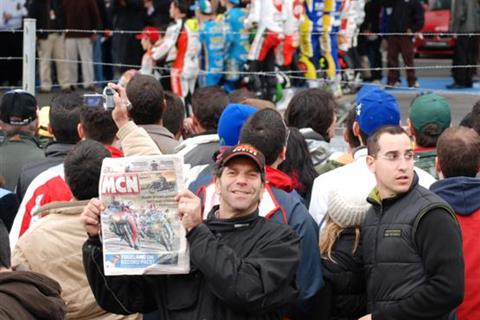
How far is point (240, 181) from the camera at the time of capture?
4727 millimetres

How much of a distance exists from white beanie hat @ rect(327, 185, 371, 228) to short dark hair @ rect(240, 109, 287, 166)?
341 millimetres

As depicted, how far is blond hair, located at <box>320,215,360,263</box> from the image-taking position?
546cm

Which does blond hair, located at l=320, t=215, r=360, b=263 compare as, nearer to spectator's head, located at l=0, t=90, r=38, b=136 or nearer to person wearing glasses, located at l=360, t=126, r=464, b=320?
person wearing glasses, located at l=360, t=126, r=464, b=320

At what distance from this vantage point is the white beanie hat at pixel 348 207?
215 inches

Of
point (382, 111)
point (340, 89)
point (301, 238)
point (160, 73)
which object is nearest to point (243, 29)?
point (160, 73)

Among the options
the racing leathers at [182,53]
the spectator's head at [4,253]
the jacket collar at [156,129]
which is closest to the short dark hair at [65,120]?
the jacket collar at [156,129]

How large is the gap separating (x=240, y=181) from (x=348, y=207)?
2.97ft

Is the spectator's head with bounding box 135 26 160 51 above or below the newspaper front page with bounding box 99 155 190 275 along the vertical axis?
below

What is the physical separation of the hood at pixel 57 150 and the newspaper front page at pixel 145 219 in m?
2.10

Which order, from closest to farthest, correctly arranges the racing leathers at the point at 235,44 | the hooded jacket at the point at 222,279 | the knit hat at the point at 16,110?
1. the hooded jacket at the point at 222,279
2. the knit hat at the point at 16,110
3. the racing leathers at the point at 235,44

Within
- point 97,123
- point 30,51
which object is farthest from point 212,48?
point 97,123

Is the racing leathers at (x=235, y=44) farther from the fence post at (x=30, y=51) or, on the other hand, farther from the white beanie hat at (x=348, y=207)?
the white beanie hat at (x=348, y=207)

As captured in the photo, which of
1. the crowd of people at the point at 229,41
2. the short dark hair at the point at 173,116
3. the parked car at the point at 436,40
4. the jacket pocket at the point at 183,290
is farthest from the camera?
the parked car at the point at 436,40

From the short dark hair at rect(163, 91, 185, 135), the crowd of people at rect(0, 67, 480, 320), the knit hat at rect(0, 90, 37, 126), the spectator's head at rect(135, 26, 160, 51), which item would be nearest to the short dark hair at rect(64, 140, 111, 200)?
the crowd of people at rect(0, 67, 480, 320)
